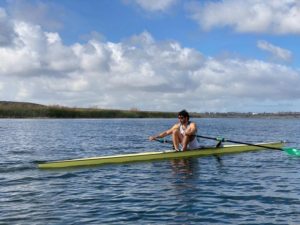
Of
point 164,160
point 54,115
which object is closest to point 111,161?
point 164,160

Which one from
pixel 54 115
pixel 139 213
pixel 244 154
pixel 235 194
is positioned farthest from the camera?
pixel 54 115

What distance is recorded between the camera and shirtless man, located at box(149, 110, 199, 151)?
71.2ft

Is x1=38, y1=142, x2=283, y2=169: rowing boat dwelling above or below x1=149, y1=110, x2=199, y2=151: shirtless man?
below

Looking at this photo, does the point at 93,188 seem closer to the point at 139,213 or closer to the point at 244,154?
the point at 139,213

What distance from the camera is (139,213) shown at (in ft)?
37.8

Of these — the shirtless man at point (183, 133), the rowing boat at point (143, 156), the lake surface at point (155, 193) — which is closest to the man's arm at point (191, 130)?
the shirtless man at point (183, 133)

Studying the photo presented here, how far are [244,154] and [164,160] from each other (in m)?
5.65

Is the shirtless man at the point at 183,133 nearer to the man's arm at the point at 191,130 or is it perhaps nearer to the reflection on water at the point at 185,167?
the man's arm at the point at 191,130

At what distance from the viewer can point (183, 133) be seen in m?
22.0

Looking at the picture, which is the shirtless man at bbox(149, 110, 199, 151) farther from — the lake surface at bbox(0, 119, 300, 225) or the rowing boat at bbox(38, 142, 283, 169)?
the lake surface at bbox(0, 119, 300, 225)

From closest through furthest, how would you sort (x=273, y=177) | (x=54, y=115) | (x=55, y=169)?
(x=273, y=177) → (x=55, y=169) → (x=54, y=115)

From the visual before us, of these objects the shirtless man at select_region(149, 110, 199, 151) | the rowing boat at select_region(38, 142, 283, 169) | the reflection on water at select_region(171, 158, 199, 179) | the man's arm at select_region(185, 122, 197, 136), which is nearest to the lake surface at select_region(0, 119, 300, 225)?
the reflection on water at select_region(171, 158, 199, 179)

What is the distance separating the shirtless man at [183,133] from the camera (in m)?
21.7

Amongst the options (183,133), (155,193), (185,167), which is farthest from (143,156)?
(155,193)
